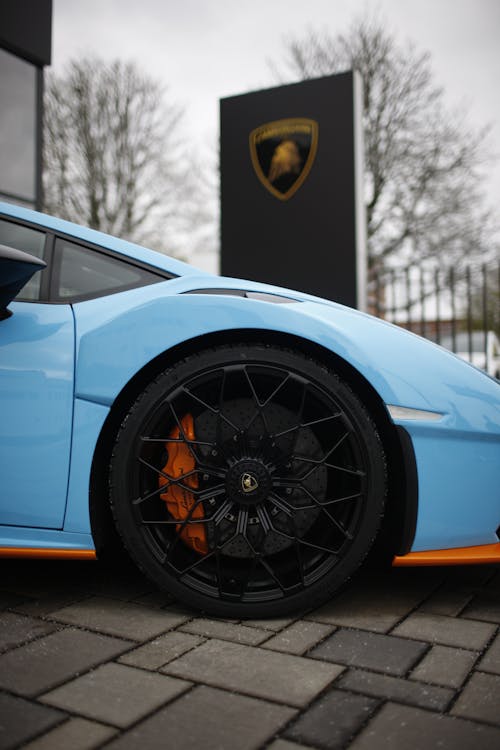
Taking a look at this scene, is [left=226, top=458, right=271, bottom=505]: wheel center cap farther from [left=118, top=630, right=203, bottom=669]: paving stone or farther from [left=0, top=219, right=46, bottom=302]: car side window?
[left=0, top=219, right=46, bottom=302]: car side window

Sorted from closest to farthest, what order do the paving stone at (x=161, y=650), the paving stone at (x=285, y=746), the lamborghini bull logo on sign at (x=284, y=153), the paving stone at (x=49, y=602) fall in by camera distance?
1. the paving stone at (x=285, y=746)
2. the paving stone at (x=161, y=650)
3. the paving stone at (x=49, y=602)
4. the lamborghini bull logo on sign at (x=284, y=153)

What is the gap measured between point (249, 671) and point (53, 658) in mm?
448

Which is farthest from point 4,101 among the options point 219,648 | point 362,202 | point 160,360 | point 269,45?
point 269,45

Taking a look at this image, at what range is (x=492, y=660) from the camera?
1.44m

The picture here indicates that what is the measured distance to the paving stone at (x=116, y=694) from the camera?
1189mm

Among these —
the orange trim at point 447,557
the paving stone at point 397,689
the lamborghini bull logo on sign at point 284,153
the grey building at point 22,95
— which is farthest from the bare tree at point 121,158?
the paving stone at point 397,689

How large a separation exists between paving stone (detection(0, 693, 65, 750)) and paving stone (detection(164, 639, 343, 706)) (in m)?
0.27

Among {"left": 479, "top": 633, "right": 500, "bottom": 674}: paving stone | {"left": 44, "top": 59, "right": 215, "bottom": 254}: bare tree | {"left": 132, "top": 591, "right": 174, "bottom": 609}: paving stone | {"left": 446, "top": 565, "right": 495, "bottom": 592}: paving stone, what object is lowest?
{"left": 479, "top": 633, "right": 500, "bottom": 674}: paving stone

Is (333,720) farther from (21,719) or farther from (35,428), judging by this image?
(35,428)

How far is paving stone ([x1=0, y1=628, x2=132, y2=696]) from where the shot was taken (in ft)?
4.31

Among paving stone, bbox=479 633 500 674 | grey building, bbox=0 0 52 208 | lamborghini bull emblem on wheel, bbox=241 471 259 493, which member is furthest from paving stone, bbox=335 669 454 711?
grey building, bbox=0 0 52 208

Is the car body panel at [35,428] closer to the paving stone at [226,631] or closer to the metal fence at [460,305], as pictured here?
the paving stone at [226,631]

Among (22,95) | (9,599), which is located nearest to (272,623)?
(9,599)

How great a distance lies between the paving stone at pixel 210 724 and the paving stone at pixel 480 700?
0.33 metres
